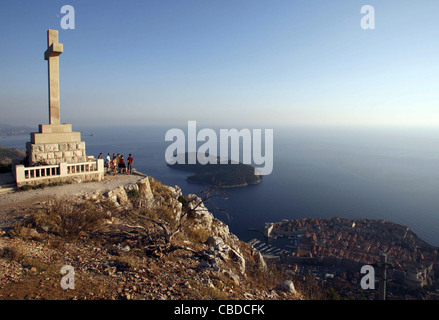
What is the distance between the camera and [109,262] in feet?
14.2

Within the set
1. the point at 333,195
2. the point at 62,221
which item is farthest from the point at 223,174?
the point at 62,221

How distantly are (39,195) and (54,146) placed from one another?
2406 millimetres

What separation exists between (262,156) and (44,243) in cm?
7163

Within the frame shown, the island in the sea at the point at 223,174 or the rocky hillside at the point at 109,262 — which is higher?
the rocky hillside at the point at 109,262

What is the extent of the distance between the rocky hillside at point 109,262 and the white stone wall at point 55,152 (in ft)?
10.0

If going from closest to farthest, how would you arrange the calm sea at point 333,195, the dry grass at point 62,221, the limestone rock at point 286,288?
the limestone rock at point 286,288, the dry grass at point 62,221, the calm sea at point 333,195

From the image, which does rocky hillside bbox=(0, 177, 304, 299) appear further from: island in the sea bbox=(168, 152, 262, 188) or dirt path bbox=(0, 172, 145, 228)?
island in the sea bbox=(168, 152, 262, 188)

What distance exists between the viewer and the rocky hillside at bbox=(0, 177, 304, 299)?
344cm

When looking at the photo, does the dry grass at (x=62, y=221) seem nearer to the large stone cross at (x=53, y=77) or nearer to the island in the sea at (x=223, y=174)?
the large stone cross at (x=53, y=77)

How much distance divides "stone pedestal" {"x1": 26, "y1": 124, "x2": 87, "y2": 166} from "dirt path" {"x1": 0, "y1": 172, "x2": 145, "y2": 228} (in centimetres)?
127

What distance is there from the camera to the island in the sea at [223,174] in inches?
1559

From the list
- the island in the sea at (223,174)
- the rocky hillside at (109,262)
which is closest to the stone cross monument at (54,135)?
the rocky hillside at (109,262)
